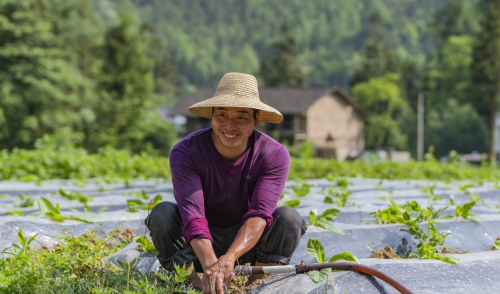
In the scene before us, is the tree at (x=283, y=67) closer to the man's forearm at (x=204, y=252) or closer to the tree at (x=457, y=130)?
the tree at (x=457, y=130)

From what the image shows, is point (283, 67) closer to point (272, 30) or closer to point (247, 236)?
point (247, 236)

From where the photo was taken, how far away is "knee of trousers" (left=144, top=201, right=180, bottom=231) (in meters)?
2.59

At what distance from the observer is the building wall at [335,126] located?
3581cm

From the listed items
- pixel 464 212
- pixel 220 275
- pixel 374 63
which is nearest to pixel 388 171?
pixel 464 212

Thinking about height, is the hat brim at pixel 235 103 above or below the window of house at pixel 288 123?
above

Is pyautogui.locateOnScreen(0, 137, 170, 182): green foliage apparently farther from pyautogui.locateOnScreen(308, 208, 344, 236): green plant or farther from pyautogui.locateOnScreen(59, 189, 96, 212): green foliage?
pyautogui.locateOnScreen(308, 208, 344, 236): green plant

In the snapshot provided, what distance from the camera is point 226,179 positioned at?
2.70 meters

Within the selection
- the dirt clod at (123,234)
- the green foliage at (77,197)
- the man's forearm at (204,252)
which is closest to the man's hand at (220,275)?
the man's forearm at (204,252)

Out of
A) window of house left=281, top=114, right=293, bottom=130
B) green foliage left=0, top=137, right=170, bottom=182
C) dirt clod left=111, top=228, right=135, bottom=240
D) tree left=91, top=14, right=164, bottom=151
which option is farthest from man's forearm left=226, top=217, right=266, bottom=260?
window of house left=281, top=114, right=293, bottom=130

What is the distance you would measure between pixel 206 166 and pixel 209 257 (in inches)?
20.2

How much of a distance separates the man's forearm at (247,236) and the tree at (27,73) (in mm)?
16163

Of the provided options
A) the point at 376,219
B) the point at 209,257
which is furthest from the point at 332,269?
the point at 376,219

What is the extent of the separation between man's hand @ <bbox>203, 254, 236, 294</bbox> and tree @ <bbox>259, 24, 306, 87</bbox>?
141 ft

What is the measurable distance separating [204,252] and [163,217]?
1.14ft
